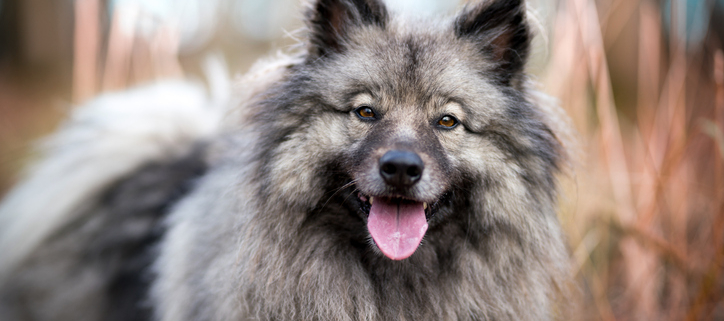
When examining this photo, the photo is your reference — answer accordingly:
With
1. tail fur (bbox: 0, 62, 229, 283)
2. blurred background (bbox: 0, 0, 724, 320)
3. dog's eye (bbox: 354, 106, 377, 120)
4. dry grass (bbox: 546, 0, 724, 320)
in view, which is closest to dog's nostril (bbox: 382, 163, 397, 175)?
dog's eye (bbox: 354, 106, 377, 120)

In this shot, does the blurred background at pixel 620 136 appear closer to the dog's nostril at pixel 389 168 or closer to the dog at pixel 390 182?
the dog at pixel 390 182

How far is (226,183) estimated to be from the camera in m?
2.37

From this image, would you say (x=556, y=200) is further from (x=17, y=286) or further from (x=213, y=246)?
(x=17, y=286)

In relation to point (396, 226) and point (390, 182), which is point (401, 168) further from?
point (396, 226)

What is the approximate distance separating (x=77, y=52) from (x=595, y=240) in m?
4.68

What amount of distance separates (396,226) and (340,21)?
1022 millimetres

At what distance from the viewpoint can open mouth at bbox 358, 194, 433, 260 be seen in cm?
187

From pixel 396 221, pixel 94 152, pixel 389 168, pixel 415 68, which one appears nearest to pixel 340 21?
pixel 415 68

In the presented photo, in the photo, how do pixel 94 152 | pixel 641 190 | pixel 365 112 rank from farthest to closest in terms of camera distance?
pixel 641 190 → pixel 94 152 → pixel 365 112

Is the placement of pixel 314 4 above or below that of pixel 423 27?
above

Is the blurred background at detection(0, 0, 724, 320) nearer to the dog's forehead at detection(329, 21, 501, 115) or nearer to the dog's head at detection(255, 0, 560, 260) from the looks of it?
the dog's head at detection(255, 0, 560, 260)

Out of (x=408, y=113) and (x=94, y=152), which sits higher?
(x=94, y=152)

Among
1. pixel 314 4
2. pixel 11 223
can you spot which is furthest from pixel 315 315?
pixel 11 223

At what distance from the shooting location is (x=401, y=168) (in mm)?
1756
